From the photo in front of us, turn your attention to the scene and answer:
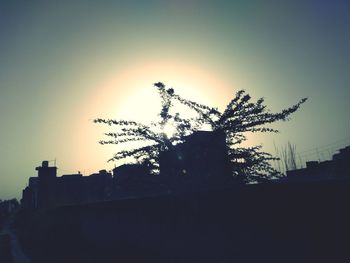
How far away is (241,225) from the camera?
11.8ft

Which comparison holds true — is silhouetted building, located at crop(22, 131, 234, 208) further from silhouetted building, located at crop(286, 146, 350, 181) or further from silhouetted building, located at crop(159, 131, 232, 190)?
silhouetted building, located at crop(286, 146, 350, 181)

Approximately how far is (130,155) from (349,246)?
14.3 feet

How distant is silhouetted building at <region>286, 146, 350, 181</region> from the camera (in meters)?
18.9

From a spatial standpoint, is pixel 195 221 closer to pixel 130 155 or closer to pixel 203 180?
pixel 203 180

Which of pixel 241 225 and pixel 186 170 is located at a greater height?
pixel 186 170

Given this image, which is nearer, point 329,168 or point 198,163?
point 198,163

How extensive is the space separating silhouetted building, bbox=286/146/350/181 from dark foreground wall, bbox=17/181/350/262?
458 inches

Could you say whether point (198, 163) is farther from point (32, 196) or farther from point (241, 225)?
point (32, 196)

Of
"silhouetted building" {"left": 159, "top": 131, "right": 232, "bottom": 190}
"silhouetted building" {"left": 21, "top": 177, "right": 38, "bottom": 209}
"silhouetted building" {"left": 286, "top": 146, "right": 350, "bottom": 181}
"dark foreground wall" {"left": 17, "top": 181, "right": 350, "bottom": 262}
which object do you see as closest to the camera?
"dark foreground wall" {"left": 17, "top": 181, "right": 350, "bottom": 262}

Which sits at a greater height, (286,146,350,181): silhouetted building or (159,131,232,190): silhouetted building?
(286,146,350,181): silhouetted building

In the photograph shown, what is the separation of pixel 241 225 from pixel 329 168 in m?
23.6

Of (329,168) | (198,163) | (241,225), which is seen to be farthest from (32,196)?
(241,225)

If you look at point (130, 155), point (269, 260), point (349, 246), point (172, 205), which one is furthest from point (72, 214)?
point (349, 246)

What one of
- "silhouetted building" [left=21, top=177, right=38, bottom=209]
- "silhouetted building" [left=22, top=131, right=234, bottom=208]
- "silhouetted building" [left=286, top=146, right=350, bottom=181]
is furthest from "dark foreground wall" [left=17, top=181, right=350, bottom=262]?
"silhouetted building" [left=21, top=177, right=38, bottom=209]
